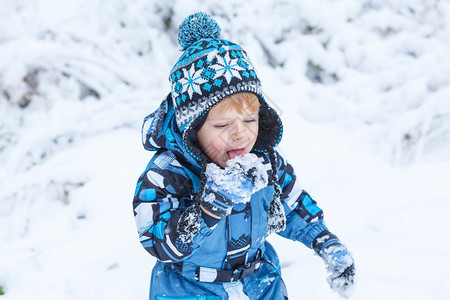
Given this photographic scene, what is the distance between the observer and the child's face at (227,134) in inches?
50.6

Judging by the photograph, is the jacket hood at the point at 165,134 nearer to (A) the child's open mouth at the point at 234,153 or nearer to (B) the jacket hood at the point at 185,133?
(B) the jacket hood at the point at 185,133

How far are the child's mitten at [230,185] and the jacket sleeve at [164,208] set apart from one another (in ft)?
0.27

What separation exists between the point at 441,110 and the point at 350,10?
68.3 inches

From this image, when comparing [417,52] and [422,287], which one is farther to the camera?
[417,52]

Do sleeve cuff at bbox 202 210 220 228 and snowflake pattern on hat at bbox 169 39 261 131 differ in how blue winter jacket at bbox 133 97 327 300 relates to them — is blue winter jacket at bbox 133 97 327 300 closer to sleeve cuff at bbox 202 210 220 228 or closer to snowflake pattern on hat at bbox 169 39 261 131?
sleeve cuff at bbox 202 210 220 228

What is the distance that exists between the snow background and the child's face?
234 millimetres

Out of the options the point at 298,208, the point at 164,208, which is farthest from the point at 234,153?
the point at 298,208

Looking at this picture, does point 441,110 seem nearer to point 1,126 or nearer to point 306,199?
point 306,199

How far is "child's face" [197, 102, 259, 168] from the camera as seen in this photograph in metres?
1.28

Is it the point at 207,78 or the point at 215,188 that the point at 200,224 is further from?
the point at 207,78

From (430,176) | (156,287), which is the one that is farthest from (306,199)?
(430,176)

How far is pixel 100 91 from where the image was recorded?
12.1 feet

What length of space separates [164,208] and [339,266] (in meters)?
0.72

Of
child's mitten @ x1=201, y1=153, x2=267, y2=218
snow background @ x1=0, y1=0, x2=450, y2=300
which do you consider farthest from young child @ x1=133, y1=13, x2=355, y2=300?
snow background @ x1=0, y1=0, x2=450, y2=300
